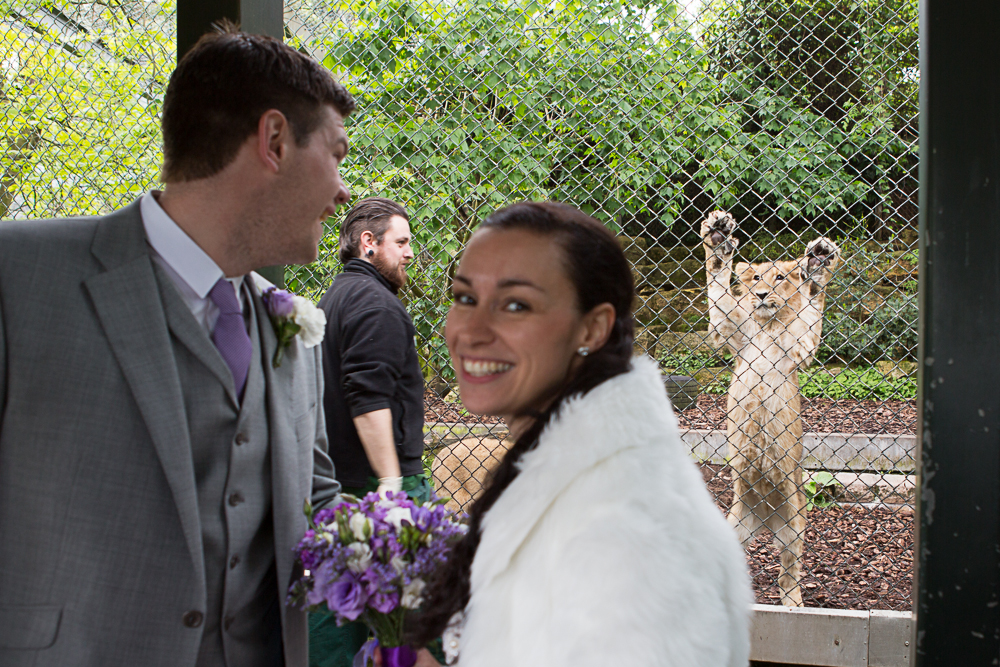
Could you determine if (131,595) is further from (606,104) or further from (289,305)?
(606,104)

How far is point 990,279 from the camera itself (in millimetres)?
1495

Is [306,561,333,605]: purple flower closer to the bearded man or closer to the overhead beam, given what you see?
the overhead beam

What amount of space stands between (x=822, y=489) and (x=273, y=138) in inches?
249

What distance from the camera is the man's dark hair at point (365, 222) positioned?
11.8 feet

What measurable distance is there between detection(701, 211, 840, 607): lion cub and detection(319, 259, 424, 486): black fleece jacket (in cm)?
245

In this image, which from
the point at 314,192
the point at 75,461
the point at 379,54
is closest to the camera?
the point at 75,461

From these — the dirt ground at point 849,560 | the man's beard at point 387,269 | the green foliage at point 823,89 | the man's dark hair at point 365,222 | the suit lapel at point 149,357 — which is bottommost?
the dirt ground at point 849,560

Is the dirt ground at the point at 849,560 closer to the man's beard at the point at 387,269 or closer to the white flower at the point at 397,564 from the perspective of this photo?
the man's beard at the point at 387,269

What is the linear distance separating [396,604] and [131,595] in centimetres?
51

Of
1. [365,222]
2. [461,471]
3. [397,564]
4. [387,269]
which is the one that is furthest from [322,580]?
[461,471]

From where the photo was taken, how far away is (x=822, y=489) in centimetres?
670

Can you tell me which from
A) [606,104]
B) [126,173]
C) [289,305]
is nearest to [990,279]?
[289,305]

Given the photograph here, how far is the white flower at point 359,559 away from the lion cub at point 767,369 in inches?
150

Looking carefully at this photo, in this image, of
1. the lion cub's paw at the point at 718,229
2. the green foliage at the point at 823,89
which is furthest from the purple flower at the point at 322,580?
the lion cub's paw at the point at 718,229
